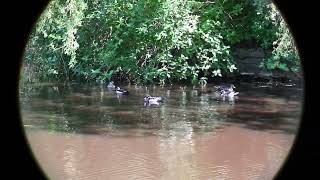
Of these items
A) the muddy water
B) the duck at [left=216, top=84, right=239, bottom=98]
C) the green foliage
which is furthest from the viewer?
the duck at [left=216, top=84, right=239, bottom=98]

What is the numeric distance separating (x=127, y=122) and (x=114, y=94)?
13.4 feet

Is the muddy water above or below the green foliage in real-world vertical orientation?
below

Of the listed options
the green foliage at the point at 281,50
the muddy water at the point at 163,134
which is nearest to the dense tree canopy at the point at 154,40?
the green foliage at the point at 281,50

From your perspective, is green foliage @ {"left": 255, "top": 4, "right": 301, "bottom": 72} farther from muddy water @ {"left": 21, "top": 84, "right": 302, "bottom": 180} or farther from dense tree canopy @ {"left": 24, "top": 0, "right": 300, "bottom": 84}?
muddy water @ {"left": 21, "top": 84, "right": 302, "bottom": 180}

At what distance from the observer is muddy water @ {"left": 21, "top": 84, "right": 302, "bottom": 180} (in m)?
7.46

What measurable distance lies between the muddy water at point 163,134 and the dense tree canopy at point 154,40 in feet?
4.50

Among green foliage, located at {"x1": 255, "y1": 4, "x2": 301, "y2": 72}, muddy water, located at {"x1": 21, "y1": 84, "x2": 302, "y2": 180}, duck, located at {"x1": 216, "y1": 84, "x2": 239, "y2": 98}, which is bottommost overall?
muddy water, located at {"x1": 21, "y1": 84, "x2": 302, "y2": 180}

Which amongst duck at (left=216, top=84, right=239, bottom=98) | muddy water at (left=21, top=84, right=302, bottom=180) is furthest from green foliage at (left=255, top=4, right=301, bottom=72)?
duck at (left=216, top=84, right=239, bottom=98)

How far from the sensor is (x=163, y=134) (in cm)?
948

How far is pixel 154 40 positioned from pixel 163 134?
21.0ft

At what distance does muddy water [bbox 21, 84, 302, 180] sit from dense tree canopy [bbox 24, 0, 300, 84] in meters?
1.37

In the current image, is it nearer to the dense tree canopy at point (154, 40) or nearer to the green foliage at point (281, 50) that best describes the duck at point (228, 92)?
the dense tree canopy at point (154, 40)

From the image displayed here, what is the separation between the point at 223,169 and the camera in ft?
24.5

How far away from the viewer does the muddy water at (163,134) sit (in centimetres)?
746
